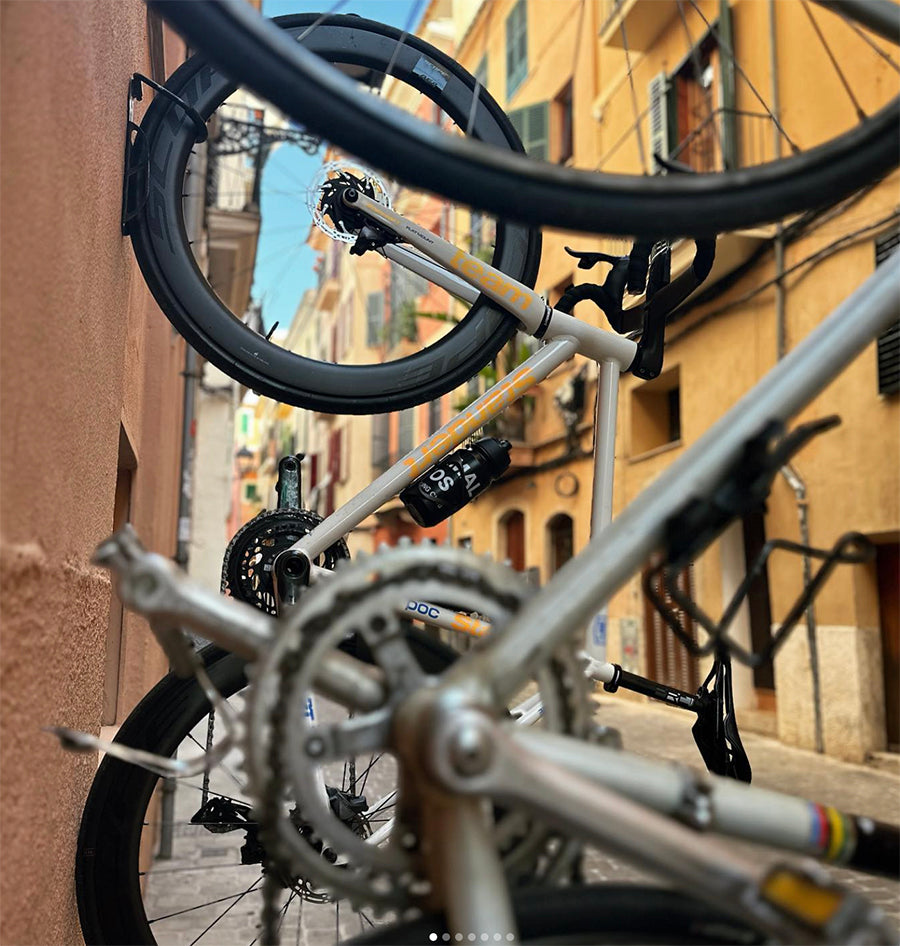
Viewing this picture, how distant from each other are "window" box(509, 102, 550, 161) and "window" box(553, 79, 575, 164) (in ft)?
0.54

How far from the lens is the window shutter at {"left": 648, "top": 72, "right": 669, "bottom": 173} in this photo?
10516 millimetres

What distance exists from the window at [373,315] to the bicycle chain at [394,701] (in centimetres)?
2292

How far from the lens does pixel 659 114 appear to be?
10.6 m

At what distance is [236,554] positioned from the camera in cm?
225

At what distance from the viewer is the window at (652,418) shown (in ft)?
38.7

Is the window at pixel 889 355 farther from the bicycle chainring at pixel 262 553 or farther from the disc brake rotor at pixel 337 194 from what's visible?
the bicycle chainring at pixel 262 553

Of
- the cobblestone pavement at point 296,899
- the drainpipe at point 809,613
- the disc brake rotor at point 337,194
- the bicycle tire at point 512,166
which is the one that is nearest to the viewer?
the bicycle tire at point 512,166

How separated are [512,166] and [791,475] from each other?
7.98m

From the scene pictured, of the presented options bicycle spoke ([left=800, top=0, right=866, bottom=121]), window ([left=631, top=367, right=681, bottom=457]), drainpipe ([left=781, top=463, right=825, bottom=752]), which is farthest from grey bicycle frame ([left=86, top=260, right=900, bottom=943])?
window ([left=631, top=367, right=681, bottom=457])

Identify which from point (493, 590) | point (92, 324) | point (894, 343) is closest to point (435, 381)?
point (92, 324)

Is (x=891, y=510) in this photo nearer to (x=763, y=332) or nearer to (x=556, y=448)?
(x=763, y=332)

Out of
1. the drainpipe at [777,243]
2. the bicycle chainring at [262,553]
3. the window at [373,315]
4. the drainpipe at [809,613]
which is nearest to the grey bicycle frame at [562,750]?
the bicycle chainring at [262,553]

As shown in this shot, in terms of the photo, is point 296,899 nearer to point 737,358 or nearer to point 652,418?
point 737,358

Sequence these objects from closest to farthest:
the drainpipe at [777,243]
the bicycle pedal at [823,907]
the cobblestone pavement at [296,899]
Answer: the bicycle pedal at [823,907] → the cobblestone pavement at [296,899] → the drainpipe at [777,243]
